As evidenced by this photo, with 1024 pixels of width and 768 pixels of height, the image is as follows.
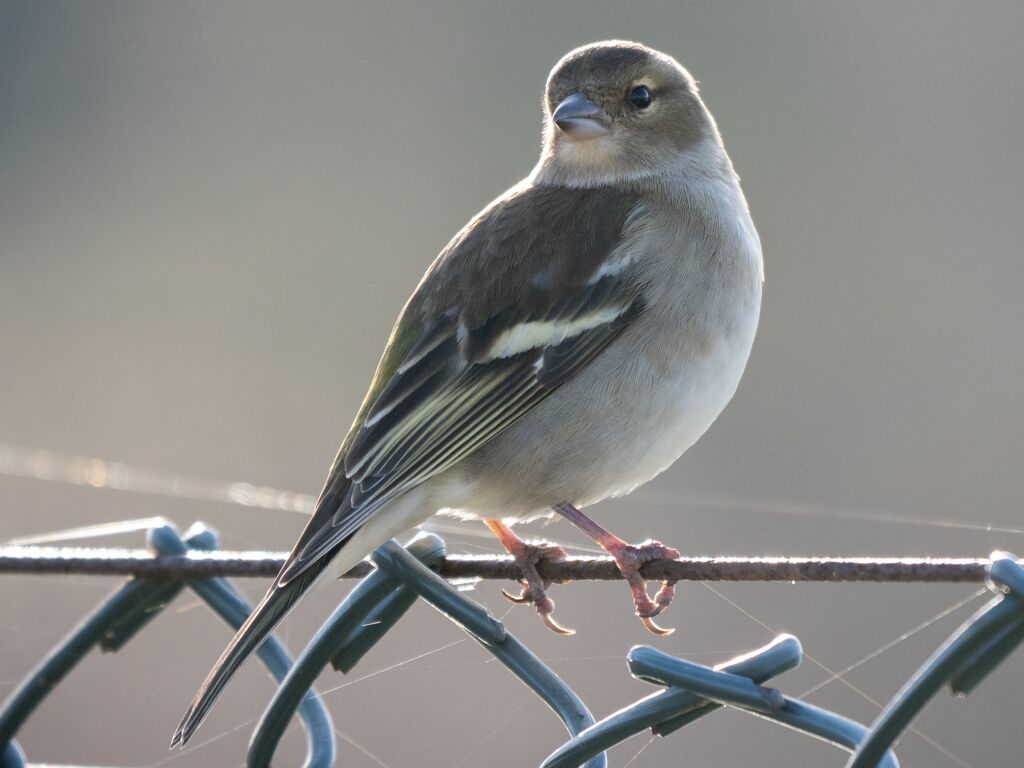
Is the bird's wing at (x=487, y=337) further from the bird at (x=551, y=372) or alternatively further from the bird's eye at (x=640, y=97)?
→ the bird's eye at (x=640, y=97)

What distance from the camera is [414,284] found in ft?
28.5

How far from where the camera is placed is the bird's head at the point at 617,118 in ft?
12.4

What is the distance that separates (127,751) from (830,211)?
5345 millimetres

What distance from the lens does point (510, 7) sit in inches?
435

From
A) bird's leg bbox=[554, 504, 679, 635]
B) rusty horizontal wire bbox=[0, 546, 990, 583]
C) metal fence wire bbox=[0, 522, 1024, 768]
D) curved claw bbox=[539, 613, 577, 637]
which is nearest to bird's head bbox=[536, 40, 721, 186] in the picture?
bird's leg bbox=[554, 504, 679, 635]

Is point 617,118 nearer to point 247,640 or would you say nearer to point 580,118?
point 580,118

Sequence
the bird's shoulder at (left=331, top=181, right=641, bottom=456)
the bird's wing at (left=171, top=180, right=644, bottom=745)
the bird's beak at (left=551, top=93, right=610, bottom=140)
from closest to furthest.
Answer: the bird's wing at (left=171, top=180, right=644, bottom=745) → the bird's shoulder at (left=331, top=181, right=641, bottom=456) → the bird's beak at (left=551, top=93, right=610, bottom=140)

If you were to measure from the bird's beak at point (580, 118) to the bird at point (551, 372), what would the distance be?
36 cm

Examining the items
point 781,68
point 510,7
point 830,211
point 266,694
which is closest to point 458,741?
point 266,694

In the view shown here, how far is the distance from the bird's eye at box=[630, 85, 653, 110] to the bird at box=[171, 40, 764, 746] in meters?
0.57

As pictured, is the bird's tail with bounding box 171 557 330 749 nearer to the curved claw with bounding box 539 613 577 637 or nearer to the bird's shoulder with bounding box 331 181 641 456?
the curved claw with bounding box 539 613 577 637

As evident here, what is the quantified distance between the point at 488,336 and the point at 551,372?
0.17 metres

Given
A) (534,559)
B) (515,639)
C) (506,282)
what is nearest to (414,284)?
(506,282)

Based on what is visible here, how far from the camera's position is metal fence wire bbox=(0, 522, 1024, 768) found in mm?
1597
